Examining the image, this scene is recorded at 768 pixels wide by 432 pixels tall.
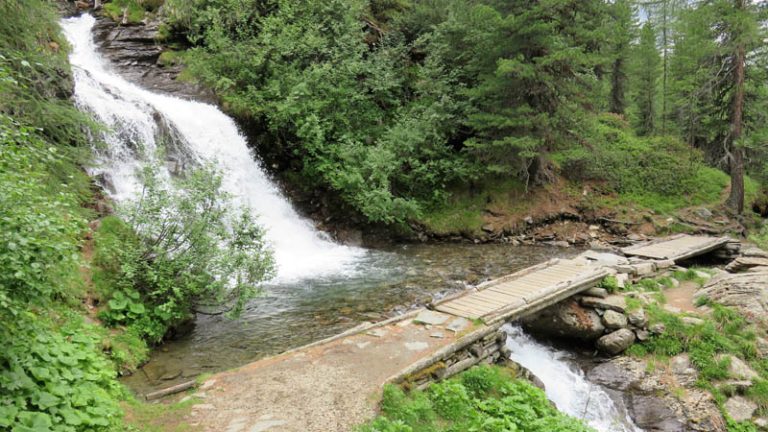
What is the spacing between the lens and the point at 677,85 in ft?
57.5

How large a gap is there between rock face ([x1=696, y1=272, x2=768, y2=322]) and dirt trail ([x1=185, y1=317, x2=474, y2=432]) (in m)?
5.87

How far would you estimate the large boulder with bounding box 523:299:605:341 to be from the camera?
8.19 metres

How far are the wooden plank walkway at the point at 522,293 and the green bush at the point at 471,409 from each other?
4.50 ft

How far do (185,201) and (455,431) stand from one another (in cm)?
547

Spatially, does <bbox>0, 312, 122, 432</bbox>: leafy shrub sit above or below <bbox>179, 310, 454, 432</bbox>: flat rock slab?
above

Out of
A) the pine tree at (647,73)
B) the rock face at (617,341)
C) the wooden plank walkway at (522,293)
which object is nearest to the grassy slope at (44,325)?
the wooden plank walkway at (522,293)

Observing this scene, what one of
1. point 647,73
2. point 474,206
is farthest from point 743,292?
point 647,73

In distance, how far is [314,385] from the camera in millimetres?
5254

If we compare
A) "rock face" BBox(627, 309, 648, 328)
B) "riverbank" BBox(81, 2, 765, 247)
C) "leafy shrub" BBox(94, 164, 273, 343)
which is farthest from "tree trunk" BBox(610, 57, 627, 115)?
"leafy shrub" BBox(94, 164, 273, 343)

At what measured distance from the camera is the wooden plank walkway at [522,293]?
→ 7.43 metres

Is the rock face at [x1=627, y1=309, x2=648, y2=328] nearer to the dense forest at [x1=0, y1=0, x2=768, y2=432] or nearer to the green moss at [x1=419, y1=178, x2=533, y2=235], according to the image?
the dense forest at [x1=0, y1=0, x2=768, y2=432]

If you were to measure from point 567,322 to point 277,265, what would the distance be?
19.5 feet

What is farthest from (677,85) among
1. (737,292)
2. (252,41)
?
(252,41)

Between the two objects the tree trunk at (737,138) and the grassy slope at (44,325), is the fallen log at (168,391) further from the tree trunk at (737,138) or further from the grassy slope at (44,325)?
the tree trunk at (737,138)
